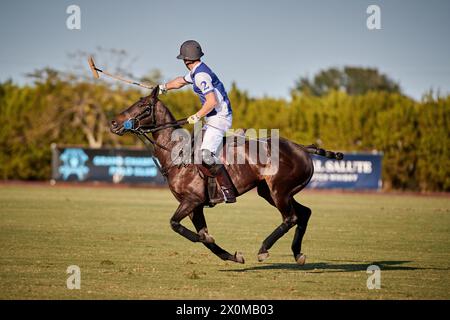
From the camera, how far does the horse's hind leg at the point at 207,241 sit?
12102mm

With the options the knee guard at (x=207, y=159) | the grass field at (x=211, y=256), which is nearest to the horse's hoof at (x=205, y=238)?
the grass field at (x=211, y=256)

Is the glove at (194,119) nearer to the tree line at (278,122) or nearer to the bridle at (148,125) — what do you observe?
the bridle at (148,125)

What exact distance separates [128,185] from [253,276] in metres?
29.8

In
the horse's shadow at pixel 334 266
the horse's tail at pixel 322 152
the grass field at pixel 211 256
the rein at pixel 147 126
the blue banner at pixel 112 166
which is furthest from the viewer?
the blue banner at pixel 112 166

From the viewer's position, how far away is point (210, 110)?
39.9ft

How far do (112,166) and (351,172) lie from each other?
1156 centimetres

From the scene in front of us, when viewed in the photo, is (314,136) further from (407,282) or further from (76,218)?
(407,282)

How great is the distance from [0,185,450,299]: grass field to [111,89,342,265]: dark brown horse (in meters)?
0.54

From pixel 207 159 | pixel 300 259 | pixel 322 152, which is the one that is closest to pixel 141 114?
pixel 207 159

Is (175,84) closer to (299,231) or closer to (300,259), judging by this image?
(299,231)

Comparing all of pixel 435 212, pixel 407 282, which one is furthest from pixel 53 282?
pixel 435 212

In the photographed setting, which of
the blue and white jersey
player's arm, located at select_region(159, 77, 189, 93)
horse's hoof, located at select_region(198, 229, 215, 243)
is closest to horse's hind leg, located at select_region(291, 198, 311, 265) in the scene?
horse's hoof, located at select_region(198, 229, 215, 243)

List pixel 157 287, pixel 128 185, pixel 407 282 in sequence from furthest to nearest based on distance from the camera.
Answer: pixel 128 185 → pixel 407 282 → pixel 157 287
